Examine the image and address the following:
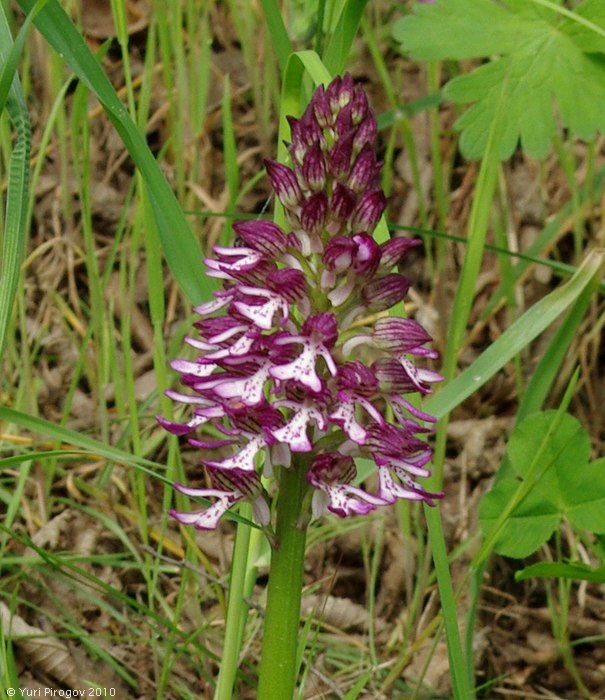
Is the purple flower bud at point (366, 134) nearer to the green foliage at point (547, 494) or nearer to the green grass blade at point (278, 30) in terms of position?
the green grass blade at point (278, 30)

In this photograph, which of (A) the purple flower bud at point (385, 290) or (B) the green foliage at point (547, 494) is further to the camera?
(B) the green foliage at point (547, 494)

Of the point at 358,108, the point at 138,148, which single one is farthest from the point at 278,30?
the point at 358,108

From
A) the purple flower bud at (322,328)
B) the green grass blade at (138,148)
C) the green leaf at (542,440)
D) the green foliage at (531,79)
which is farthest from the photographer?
the green foliage at (531,79)

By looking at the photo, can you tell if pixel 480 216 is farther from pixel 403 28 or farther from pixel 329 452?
pixel 403 28

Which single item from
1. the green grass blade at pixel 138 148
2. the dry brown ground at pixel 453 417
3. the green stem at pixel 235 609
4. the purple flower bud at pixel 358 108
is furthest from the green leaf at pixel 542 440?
the purple flower bud at pixel 358 108

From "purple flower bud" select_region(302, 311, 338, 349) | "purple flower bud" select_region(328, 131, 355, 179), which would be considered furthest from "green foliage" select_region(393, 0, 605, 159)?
"purple flower bud" select_region(302, 311, 338, 349)

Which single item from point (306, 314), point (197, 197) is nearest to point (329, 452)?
point (306, 314)
